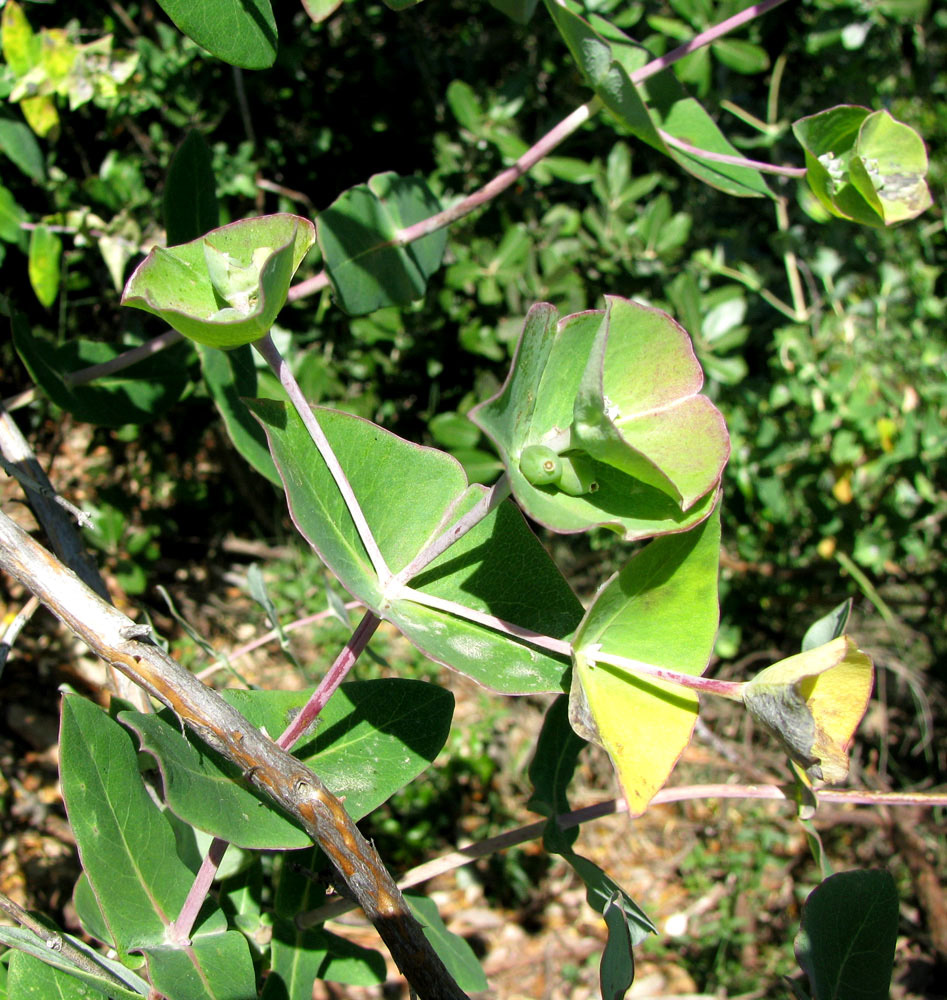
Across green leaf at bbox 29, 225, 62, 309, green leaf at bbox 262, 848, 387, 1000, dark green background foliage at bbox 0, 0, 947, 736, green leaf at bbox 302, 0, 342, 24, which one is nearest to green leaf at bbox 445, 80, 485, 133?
dark green background foliage at bbox 0, 0, 947, 736

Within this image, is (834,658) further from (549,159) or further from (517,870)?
→ (517,870)

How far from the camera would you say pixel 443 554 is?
746mm

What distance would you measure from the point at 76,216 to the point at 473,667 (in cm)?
133

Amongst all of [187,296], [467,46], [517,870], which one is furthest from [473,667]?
[467,46]

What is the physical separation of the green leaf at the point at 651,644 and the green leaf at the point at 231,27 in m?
0.59

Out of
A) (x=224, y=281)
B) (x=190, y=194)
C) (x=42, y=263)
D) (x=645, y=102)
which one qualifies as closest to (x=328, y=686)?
(x=224, y=281)

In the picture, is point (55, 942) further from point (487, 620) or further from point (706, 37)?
point (706, 37)

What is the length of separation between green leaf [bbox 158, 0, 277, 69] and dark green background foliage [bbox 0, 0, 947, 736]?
3.25 ft

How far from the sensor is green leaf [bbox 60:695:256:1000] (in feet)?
2.27

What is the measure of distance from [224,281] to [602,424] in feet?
1.04

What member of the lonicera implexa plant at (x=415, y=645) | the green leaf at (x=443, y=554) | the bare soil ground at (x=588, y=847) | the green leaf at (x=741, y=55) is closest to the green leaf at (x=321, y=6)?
the lonicera implexa plant at (x=415, y=645)

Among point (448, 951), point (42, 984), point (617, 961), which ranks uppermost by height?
point (42, 984)

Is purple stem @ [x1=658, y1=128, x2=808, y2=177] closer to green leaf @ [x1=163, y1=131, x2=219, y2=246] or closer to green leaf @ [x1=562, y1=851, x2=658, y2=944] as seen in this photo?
green leaf @ [x1=163, y1=131, x2=219, y2=246]

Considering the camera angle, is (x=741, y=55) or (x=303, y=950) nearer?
A: (x=303, y=950)
